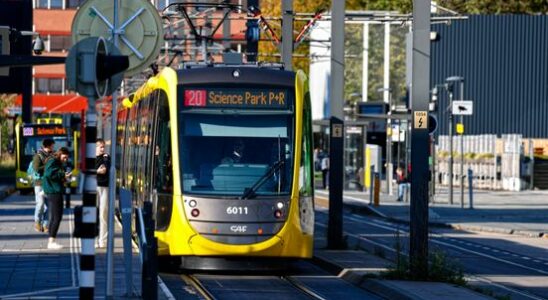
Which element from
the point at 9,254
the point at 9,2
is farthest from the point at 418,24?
the point at 9,2

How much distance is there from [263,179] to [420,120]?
3.18 meters

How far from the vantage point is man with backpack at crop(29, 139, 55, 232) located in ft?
91.1

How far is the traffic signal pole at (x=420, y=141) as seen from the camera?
19250 mm

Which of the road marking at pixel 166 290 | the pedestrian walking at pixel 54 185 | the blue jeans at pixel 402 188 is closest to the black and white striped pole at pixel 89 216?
the road marking at pixel 166 290

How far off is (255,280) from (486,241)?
12.4 m

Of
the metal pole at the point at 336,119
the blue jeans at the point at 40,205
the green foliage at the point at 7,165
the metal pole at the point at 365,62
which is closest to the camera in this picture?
the metal pole at the point at 336,119

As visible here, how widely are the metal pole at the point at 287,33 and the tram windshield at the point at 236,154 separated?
6586 millimetres

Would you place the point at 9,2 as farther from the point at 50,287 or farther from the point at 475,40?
the point at 475,40

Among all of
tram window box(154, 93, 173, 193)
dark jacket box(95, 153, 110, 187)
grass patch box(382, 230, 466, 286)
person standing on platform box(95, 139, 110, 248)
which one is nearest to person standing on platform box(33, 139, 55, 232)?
dark jacket box(95, 153, 110, 187)

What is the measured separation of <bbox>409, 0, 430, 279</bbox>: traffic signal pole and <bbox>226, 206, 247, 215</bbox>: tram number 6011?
115 inches

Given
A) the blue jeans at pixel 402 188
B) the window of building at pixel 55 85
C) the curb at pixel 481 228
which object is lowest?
the curb at pixel 481 228

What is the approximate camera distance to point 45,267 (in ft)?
69.2

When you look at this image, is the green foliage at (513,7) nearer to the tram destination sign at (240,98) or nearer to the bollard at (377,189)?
the bollard at (377,189)

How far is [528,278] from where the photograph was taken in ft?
72.0
